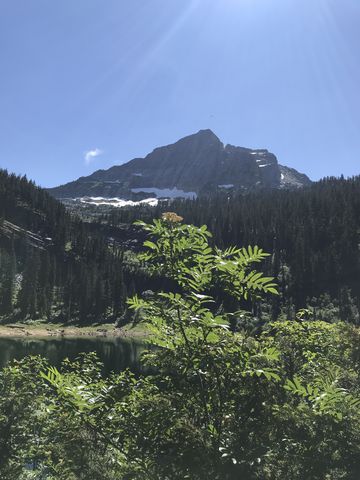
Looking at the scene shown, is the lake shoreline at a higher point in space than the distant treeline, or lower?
lower

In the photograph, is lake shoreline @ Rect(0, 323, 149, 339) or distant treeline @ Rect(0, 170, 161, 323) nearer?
lake shoreline @ Rect(0, 323, 149, 339)

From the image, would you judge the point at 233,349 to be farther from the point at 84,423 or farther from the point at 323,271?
the point at 323,271

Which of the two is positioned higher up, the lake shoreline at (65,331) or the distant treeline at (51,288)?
the distant treeline at (51,288)

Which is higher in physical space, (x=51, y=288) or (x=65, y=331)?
(x=51, y=288)

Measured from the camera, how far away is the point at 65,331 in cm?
13938

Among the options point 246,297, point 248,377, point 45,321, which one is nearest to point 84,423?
point 248,377

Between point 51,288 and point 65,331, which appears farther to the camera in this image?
point 51,288

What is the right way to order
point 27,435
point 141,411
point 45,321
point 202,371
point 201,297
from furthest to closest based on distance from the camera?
point 45,321, point 27,435, point 141,411, point 202,371, point 201,297

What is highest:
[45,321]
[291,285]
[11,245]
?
[11,245]

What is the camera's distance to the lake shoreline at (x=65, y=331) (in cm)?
12436

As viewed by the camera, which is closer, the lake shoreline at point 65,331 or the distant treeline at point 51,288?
the lake shoreline at point 65,331

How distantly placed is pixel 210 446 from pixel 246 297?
5.73 ft

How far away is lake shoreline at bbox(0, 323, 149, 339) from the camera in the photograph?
124 m

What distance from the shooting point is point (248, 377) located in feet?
17.1
